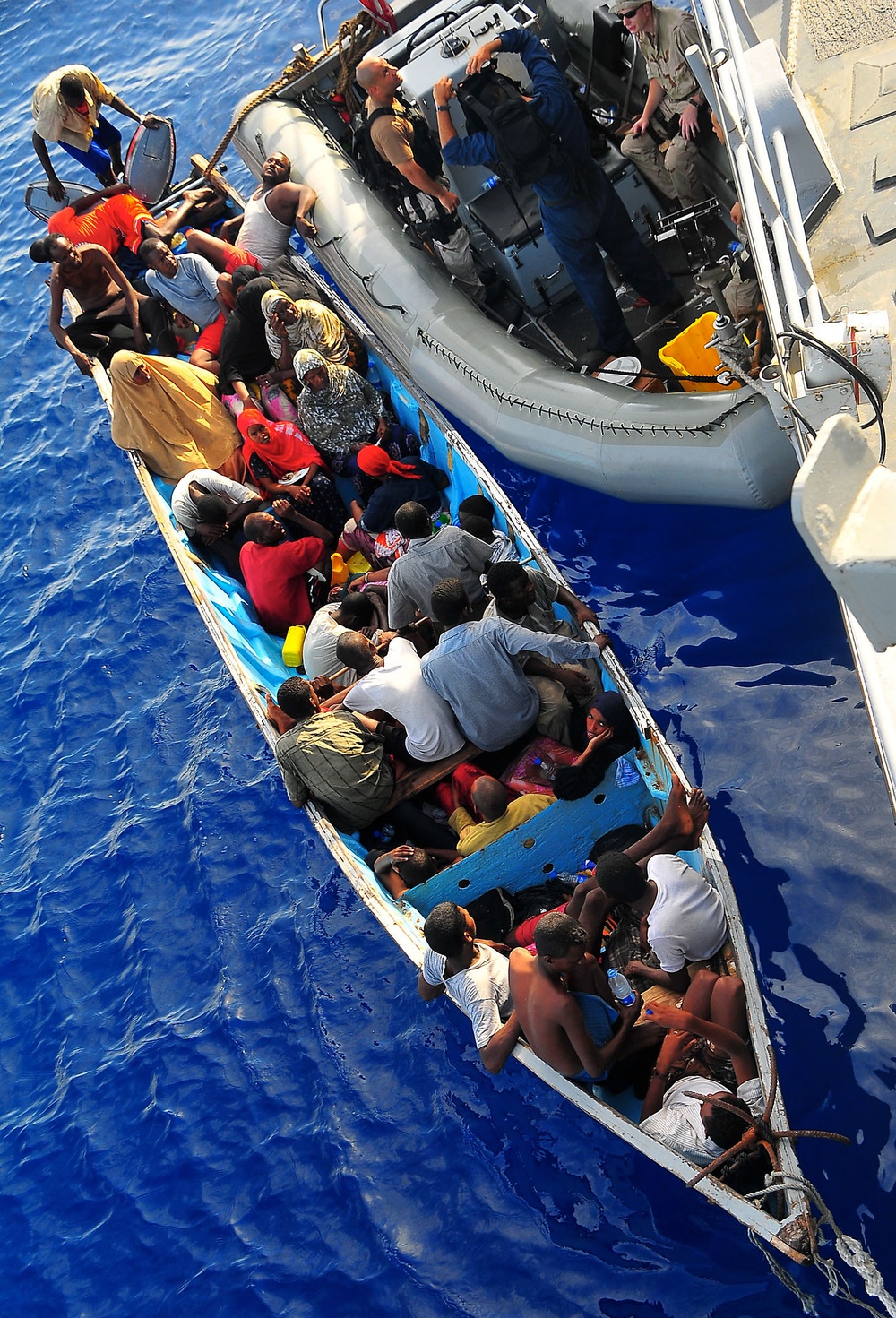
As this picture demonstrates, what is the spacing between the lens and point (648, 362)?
6754 mm

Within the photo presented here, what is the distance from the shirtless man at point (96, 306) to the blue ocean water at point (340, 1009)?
6.87ft

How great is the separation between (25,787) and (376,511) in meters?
3.67

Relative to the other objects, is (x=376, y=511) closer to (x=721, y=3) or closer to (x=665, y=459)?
(x=665, y=459)

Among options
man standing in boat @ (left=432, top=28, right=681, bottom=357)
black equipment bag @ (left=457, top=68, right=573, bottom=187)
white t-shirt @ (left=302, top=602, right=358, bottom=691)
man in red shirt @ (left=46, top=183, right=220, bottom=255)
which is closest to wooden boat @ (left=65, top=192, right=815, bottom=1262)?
white t-shirt @ (left=302, top=602, right=358, bottom=691)

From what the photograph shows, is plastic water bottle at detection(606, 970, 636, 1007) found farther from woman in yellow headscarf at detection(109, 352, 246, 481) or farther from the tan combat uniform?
the tan combat uniform

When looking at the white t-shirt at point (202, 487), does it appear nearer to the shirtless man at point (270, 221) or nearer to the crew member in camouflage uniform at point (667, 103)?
the shirtless man at point (270, 221)

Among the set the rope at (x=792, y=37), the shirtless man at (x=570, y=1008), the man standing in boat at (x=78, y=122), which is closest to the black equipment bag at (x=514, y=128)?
the rope at (x=792, y=37)

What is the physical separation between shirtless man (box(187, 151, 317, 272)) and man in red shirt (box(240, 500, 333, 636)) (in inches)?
101

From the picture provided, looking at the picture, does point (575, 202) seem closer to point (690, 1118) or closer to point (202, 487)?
point (202, 487)

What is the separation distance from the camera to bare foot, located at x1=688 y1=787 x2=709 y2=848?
4.31m

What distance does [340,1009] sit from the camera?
19.6 ft

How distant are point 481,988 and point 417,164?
5.44m

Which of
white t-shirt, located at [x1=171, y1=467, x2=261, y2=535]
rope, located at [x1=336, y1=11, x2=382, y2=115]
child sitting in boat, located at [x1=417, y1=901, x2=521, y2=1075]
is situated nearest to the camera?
child sitting in boat, located at [x1=417, y1=901, x2=521, y2=1075]

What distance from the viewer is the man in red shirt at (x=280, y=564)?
633 cm
